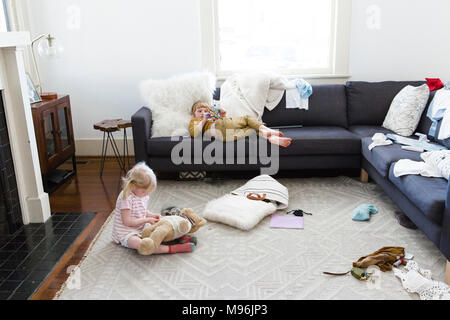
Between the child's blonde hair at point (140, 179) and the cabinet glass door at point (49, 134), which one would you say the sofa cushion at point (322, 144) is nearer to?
the child's blonde hair at point (140, 179)

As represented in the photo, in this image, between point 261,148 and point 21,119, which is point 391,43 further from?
point 21,119

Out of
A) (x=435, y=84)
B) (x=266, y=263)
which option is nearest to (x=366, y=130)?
(x=435, y=84)

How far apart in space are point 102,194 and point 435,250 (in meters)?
2.53

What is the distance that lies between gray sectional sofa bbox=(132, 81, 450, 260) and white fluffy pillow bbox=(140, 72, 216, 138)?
0.11 meters

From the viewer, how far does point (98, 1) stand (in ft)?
14.1

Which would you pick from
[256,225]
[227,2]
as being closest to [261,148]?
[256,225]

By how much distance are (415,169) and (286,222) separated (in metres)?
0.89

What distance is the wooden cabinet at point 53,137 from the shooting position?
3555mm

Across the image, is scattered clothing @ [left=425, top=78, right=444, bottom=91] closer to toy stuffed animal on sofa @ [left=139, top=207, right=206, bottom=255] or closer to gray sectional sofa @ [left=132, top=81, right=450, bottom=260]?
gray sectional sofa @ [left=132, top=81, right=450, bottom=260]

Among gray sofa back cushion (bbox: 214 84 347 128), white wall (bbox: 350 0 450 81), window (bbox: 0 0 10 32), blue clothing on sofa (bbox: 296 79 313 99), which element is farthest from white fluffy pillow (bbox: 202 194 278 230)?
window (bbox: 0 0 10 32)

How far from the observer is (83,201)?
3537mm

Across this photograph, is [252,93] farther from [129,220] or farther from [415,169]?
[129,220]

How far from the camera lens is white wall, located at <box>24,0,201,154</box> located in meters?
4.30

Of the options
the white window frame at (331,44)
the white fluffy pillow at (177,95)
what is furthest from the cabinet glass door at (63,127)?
the white window frame at (331,44)
